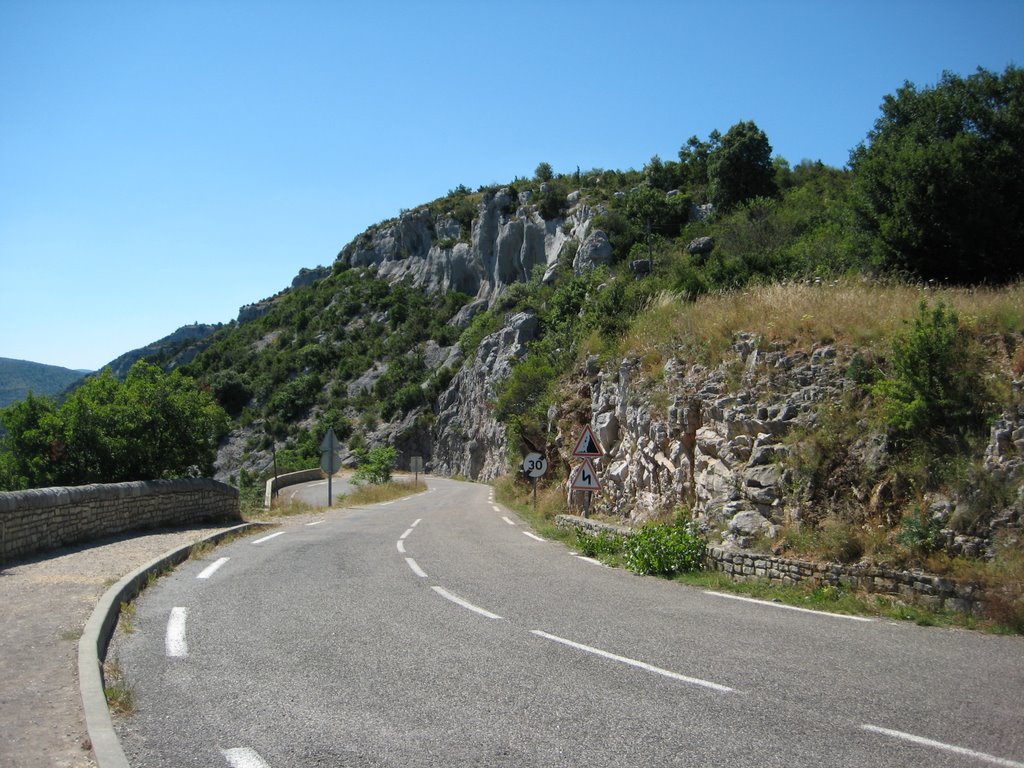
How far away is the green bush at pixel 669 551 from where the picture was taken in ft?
38.7

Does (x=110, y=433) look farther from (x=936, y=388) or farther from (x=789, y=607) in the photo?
(x=936, y=388)

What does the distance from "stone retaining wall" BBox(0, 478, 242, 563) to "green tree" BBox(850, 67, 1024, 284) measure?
719 inches

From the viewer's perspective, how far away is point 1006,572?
8102 millimetres

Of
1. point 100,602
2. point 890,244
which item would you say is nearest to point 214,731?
point 100,602

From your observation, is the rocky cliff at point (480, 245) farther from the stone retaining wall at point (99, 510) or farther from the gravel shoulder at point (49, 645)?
the gravel shoulder at point (49, 645)

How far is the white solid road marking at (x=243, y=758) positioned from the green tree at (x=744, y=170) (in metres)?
53.4

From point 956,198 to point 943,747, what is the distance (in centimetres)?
1778

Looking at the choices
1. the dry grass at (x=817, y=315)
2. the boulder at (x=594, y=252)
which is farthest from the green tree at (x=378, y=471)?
the dry grass at (x=817, y=315)

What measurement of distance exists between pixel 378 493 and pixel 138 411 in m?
20.5

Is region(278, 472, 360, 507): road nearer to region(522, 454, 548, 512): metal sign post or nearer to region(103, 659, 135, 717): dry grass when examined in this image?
region(522, 454, 548, 512): metal sign post

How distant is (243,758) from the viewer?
→ 4340mm

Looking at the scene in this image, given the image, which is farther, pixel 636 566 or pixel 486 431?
pixel 486 431

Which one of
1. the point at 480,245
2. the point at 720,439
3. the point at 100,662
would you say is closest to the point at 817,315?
the point at 720,439

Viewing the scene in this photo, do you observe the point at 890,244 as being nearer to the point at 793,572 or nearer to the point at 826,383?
the point at 826,383
